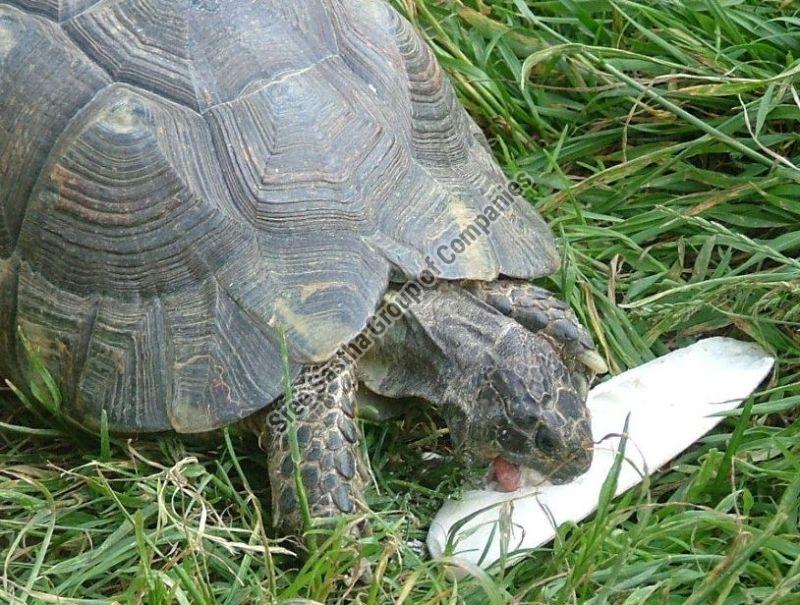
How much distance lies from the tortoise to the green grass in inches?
7.7

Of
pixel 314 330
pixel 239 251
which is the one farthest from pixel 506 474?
pixel 239 251

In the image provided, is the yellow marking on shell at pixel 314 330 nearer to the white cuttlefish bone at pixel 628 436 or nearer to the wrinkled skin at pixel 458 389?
the wrinkled skin at pixel 458 389

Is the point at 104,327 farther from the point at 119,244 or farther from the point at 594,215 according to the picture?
the point at 594,215

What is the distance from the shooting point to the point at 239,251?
10.4 feet

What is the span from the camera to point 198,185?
3.18m

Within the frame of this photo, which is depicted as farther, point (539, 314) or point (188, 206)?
point (539, 314)

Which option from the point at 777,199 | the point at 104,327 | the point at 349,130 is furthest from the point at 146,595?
the point at 777,199

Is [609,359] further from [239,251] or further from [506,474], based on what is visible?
[239,251]

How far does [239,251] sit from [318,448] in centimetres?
60

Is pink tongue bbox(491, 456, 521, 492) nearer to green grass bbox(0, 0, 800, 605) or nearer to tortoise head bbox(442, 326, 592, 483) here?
tortoise head bbox(442, 326, 592, 483)

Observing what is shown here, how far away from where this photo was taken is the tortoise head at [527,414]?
10.4ft

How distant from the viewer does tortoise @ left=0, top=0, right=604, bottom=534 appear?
315cm

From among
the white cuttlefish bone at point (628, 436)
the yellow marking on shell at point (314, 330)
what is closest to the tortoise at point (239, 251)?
the yellow marking on shell at point (314, 330)

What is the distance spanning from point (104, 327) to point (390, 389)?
87 cm
